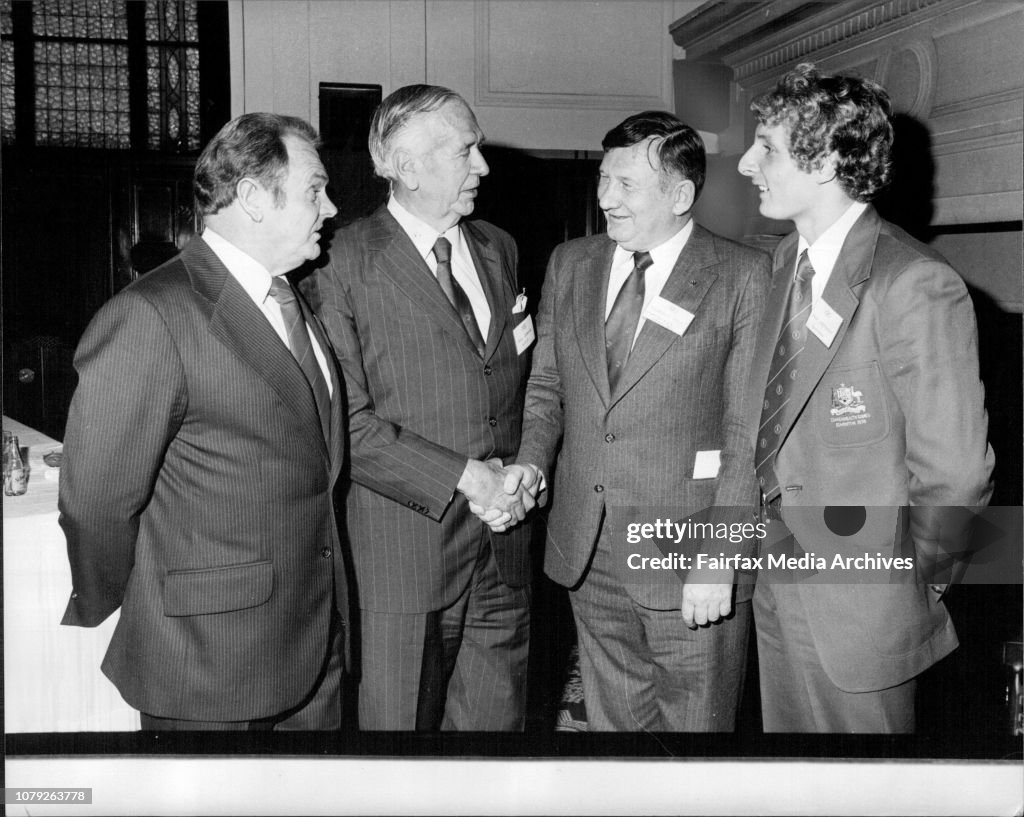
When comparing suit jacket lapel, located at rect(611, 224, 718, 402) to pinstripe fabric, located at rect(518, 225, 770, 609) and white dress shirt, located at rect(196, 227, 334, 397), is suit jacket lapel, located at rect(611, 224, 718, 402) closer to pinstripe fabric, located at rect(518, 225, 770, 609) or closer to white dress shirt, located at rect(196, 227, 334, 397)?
pinstripe fabric, located at rect(518, 225, 770, 609)

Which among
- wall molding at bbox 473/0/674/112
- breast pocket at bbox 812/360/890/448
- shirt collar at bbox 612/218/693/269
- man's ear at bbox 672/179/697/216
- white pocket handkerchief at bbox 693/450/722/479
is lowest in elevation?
white pocket handkerchief at bbox 693/450/722/479

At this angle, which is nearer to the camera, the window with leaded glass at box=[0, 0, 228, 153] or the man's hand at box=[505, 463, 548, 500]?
the man's hand at box=[505, 463, 548, 500]

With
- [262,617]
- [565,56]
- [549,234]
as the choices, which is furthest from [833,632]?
[549,234]

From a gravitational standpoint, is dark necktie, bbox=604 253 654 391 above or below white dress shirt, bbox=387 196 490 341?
below

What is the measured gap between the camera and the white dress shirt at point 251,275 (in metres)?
1.62

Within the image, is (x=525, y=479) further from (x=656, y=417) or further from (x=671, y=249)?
(x=671, y=249)

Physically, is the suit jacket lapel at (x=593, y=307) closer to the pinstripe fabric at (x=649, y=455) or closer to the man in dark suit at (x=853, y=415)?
the pinstripe fabric at (x=649, y=455)

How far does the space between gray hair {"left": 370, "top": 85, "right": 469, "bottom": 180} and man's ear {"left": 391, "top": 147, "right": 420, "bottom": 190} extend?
0.04 ft

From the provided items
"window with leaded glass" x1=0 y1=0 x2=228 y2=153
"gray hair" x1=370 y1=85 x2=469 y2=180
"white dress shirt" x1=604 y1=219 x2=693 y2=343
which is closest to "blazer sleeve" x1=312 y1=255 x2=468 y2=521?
"gray hair" x1=370 y1=85 x2=469 y2=180

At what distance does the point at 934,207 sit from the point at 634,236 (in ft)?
2.47

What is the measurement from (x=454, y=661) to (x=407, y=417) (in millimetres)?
543

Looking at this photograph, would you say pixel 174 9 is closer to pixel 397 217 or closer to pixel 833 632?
pixel 397 217

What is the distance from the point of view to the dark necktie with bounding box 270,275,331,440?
1.66 metres

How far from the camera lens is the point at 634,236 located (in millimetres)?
1849
